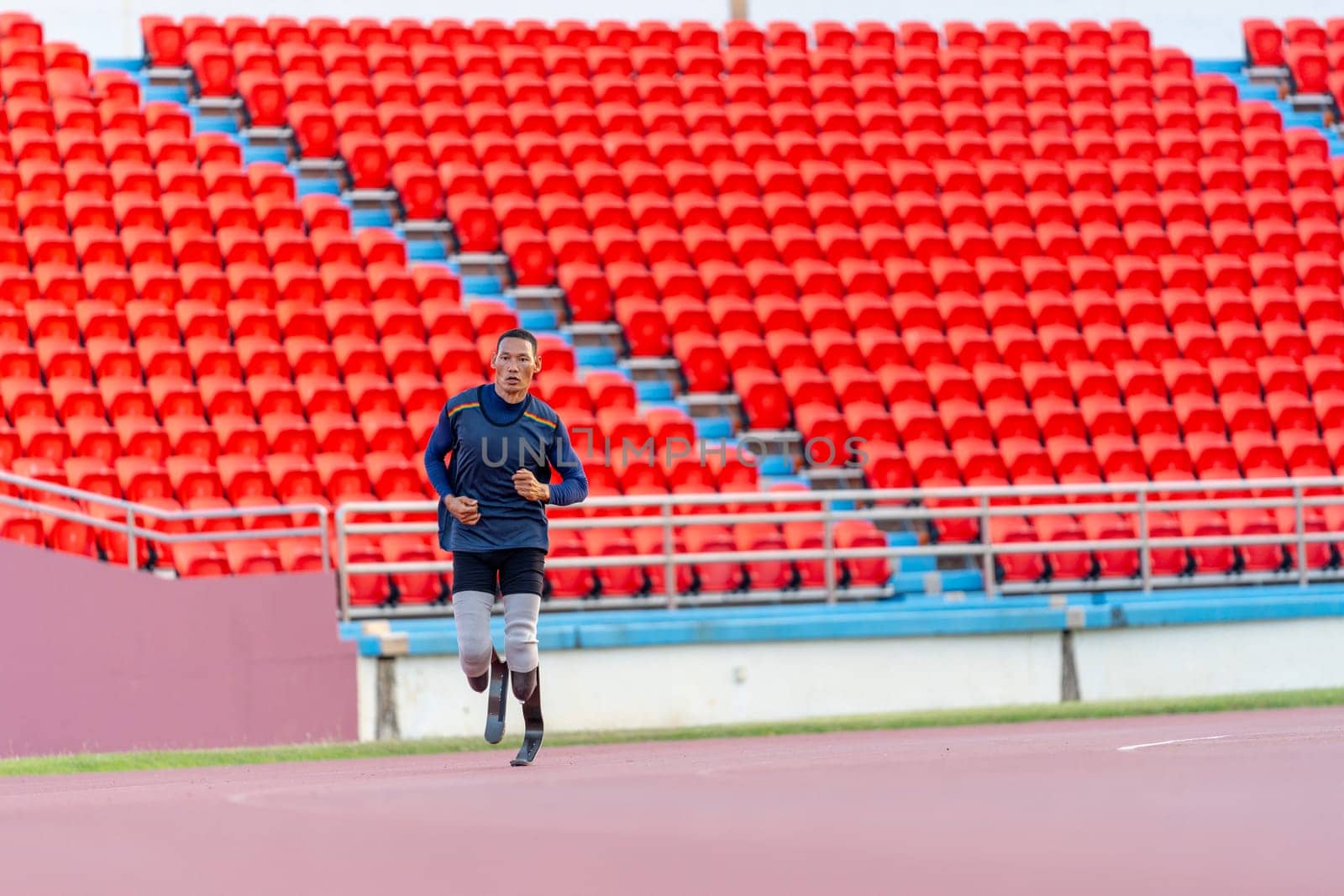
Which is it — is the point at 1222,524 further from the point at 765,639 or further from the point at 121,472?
the point at 121,472

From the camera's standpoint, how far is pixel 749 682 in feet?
36.0

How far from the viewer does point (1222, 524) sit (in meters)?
12.8

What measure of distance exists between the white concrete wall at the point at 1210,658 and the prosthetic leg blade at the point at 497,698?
4.87m

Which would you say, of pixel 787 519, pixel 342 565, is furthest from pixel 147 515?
pixel 787 519

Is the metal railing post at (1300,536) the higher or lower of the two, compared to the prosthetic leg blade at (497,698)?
higher

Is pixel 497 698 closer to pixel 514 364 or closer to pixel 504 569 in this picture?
pixel 504 569

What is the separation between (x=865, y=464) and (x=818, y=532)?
0.82m

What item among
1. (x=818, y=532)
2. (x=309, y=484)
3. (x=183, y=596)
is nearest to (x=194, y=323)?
(x=309, y=484)

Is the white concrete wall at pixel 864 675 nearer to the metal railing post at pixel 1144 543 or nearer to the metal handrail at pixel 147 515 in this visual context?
the metal railing post at pixel 1144 543

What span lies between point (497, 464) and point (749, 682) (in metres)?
4.28

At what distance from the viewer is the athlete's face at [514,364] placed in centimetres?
690

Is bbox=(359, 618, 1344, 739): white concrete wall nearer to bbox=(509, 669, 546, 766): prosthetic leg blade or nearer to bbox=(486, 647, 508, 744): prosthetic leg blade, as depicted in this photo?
bbox=(486, 647, 508, 744): prosthetic leg blade

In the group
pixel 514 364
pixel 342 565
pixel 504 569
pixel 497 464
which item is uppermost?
pixel 514 364

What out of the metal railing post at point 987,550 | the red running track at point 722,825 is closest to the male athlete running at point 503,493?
the red running track at point 722,825
